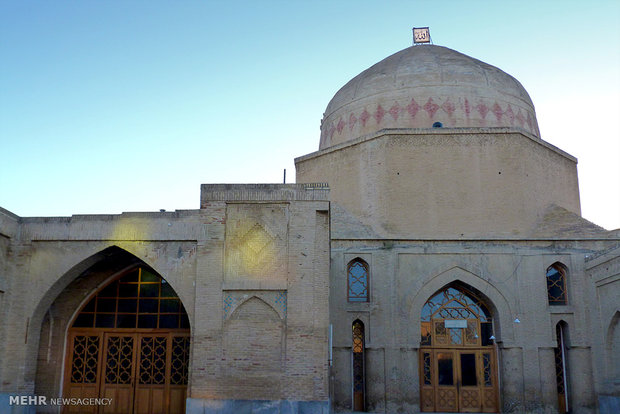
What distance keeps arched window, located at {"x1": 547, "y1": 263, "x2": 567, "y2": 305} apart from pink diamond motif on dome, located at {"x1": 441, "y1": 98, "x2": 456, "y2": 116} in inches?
180

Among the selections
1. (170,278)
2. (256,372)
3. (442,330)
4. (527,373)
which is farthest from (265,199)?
(527,373)

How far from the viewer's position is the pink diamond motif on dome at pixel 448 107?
52.9 feet

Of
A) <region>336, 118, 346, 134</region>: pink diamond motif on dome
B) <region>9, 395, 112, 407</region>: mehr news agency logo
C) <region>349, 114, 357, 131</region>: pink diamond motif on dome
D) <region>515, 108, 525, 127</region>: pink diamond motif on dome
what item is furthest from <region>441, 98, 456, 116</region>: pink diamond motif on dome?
<region>9, 395, 112, 407</region>: mehr news agency logo

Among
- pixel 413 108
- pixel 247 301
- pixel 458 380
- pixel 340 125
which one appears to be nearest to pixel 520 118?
pixel 413 108

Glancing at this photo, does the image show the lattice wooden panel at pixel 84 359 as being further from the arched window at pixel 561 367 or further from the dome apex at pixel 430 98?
the arched window at pixel 561 367

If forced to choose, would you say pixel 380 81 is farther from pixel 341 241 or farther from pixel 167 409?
pixel 167 409

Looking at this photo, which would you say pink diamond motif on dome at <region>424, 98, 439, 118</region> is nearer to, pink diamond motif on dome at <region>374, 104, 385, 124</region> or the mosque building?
the mosque building

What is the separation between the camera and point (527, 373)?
42.9ft

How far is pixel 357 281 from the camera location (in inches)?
545

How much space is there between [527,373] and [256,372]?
5909mm

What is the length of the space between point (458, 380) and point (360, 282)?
9.24 feet

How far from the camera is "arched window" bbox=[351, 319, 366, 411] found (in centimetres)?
Result: 1326

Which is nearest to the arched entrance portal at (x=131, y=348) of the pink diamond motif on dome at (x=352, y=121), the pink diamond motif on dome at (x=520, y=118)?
the pink diamond motif on dome at (x=352, y=121)

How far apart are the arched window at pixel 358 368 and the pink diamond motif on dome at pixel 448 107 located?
232 inches
